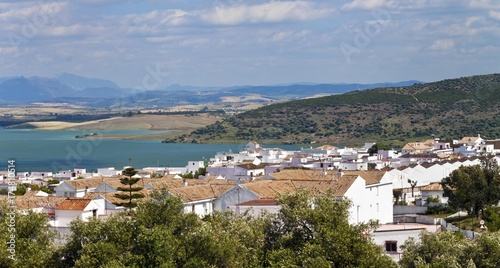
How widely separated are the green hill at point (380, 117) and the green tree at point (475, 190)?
71.6 metres

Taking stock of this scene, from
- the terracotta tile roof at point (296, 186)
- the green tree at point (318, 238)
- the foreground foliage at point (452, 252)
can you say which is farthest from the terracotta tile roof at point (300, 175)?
the foreground foliage at point (452, 252)

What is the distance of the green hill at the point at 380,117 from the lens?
127500 mm

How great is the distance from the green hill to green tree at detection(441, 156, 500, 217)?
71607 millimetres

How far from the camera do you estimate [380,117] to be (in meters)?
142

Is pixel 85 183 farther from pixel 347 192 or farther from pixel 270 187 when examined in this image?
pixel 347 192

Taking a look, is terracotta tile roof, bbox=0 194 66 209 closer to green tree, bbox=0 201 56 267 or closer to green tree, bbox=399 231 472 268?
green tree, bbox=0 201 56 267

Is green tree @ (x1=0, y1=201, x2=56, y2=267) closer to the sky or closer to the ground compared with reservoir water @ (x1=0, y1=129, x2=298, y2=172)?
closer to the sky

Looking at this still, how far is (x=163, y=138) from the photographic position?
180125 millimetres

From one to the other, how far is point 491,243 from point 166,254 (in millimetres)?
9291

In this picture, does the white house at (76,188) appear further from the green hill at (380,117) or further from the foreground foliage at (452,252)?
A: the green hill at (380,117)

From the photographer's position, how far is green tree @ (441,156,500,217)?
132ft

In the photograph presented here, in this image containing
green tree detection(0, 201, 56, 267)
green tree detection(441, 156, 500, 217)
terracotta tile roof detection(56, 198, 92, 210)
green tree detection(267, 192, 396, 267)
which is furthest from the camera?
green tree detection(441, 156, 500, 217)

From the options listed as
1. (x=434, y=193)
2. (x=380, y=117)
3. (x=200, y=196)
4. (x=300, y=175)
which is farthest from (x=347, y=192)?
(x=380, y=117)

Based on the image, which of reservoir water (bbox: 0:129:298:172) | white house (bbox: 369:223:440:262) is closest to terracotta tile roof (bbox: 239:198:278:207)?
white house (bbox: 369:223:440:262)
